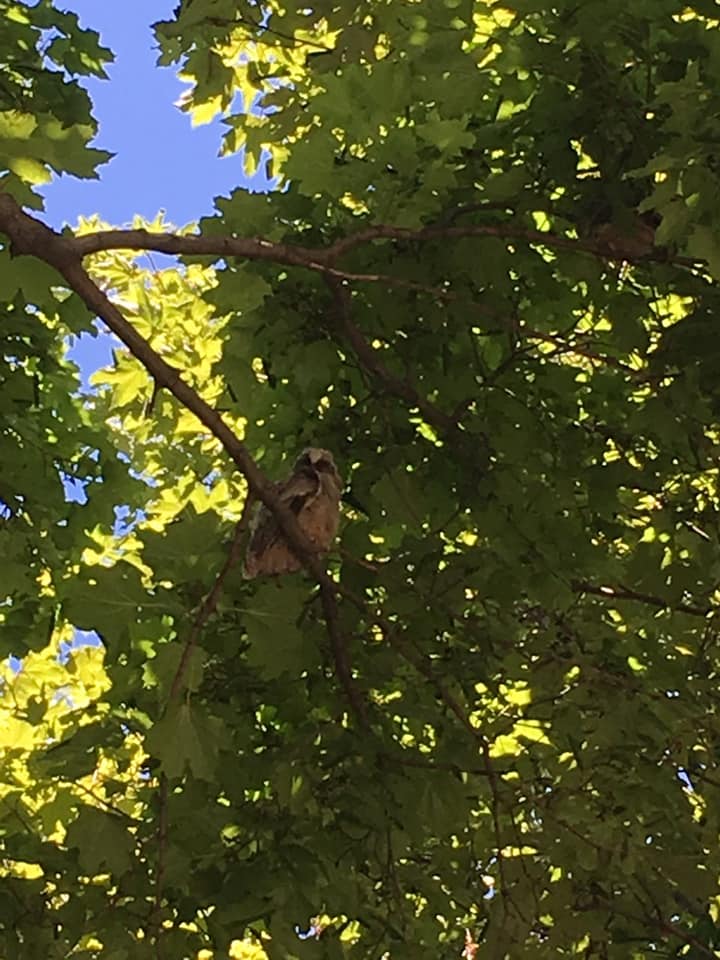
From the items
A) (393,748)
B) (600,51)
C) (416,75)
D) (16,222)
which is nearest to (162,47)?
(416,75)

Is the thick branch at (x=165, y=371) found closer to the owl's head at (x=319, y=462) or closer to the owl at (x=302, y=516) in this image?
the owl at (x=302, y=516)

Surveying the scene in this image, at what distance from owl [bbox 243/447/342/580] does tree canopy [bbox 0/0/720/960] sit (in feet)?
0.32

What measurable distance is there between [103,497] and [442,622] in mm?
1604

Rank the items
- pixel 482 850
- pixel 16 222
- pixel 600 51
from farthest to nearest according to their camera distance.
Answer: pixel 482 850 < pixel 600 51 < pixel 16 222

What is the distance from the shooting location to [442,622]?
3.26m

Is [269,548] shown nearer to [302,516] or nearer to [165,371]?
[302,516]

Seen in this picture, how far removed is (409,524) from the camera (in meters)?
3.47

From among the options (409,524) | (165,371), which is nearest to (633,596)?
(409,524)

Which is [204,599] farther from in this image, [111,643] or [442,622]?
[442,622]

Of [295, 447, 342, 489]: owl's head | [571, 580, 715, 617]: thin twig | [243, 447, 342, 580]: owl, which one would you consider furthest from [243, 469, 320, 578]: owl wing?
[571, 580, 715, 617]: thin twig

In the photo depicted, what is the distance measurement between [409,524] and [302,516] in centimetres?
58

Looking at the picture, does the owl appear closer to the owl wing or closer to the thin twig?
the owl wing

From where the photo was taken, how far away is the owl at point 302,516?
2.92 meters

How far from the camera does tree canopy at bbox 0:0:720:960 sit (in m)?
2.86
